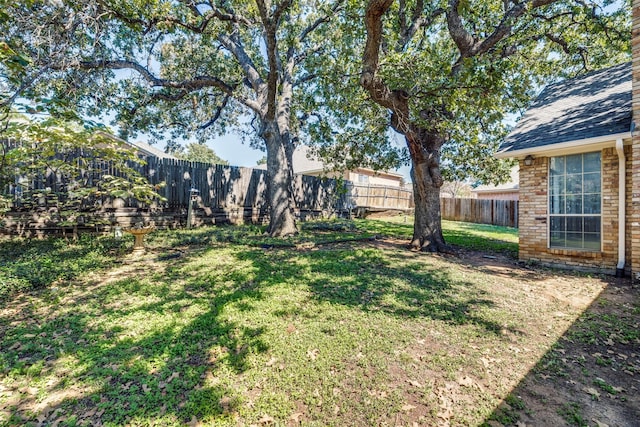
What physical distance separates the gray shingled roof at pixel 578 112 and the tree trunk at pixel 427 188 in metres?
1.56

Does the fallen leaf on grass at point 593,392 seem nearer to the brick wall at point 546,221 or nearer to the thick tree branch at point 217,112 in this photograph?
the brick wall at point 546,221

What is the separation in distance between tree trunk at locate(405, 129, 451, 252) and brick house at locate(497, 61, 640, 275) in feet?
5.05

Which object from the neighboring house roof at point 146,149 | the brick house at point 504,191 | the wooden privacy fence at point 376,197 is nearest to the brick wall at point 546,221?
the wooden privacy fence at point 376,197

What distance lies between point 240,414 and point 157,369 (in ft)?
3.13

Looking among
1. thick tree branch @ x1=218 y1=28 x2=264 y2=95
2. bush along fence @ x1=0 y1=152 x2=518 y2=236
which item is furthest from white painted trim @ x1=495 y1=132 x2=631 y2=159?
thick tree branch @ x1=218 y1=28 x2=264 y2=95

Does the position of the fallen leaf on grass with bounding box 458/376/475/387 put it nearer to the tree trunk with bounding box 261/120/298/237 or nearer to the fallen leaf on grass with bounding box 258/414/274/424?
the fallen leaf on grass with bounding box 258/414/274/424

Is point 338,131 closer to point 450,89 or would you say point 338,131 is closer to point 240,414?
point 450,89

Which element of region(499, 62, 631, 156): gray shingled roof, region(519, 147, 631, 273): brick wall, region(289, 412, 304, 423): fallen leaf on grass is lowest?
region(289, 412, 304, 423): fallen leaf on grass

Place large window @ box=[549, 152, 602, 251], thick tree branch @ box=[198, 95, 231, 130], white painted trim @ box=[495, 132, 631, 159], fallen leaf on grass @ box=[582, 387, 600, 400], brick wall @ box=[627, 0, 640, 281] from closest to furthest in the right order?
fallen leaf on grass @ box=[582, 387, 600, 400], brick wall @ box=[627, 0, 640, 281], white painted trim @ box=[495, 132, 631, 159], large window @ box=[549, 152, 602, 251], thick tree branch @ box=[198, 95, 231, 130]

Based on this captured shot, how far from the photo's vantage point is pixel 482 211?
1755cm

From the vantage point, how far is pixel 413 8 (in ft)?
24.3

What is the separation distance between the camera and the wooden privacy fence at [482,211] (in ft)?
53.5

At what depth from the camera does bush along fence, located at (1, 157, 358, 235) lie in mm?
6543

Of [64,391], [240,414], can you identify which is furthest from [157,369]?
[240,414]
